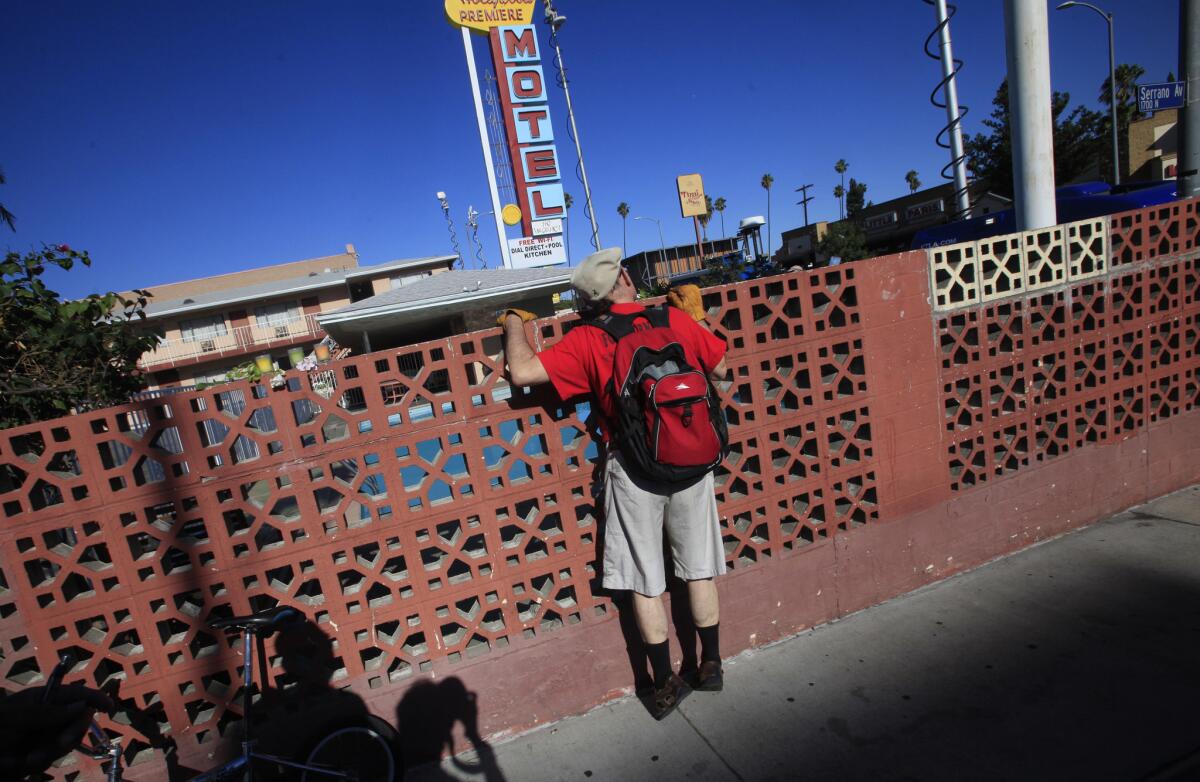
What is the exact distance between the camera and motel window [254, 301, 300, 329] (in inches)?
1232

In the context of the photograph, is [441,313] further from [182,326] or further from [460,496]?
[182,326]

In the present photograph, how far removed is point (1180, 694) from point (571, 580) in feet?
8.72

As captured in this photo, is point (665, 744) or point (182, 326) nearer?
point (665, 744)

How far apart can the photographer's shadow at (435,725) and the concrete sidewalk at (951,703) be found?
23 mm

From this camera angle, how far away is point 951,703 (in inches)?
101

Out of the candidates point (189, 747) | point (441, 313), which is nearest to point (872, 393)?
point (189, 747)

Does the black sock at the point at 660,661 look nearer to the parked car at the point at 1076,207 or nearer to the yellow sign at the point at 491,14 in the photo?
the parked car at the point at 1076,207

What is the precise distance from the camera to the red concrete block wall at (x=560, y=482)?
7.52 ft

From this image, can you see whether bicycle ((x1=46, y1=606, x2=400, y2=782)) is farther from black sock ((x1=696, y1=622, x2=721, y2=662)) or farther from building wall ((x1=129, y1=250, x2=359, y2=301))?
building wall ((x1=129, y1=250, x2=359, y2=301))

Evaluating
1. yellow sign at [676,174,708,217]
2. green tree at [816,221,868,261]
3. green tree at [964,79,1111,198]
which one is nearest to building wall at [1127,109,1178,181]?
green tree at [964,79,1111,198]

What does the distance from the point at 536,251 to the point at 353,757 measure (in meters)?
21.6

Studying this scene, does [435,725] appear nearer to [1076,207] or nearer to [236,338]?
[1076,207]

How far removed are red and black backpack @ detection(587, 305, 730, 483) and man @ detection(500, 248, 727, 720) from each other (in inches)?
3.6

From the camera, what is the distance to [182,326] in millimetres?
30234
